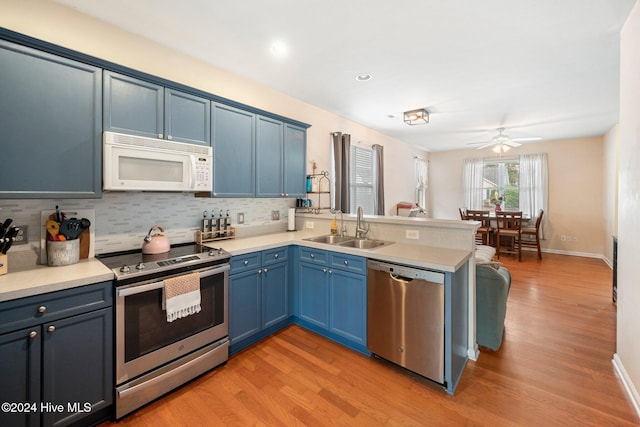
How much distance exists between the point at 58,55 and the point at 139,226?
127 cm

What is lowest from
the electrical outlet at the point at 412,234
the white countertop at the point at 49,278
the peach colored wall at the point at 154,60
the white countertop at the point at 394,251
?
the white countertop at the point at 49,278

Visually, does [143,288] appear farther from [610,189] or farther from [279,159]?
[610,189]

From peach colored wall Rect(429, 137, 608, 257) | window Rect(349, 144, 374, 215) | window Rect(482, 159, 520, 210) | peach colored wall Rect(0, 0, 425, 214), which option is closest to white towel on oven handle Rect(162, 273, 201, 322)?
peach colored wall Rect(0, 0, 425, 214)

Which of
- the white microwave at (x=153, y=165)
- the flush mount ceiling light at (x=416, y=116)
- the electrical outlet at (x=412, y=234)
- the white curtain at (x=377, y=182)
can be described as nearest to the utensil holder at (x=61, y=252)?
the white microwave at (x=153, y=165)

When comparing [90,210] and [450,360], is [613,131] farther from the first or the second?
[90,210]

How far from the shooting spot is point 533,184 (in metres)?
6.54

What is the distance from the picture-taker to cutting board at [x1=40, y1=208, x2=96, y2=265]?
6.09 ft

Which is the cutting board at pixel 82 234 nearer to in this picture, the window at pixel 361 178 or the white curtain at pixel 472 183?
the window at pixel 361 178

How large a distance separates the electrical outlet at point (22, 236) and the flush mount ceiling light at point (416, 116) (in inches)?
178

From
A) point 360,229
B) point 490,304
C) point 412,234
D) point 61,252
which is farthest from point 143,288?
point 490,304

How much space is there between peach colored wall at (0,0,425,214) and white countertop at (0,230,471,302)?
157 cm

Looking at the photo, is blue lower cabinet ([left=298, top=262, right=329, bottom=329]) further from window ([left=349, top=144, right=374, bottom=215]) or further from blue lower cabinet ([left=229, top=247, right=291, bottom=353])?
window ([left=349, top=144, right=374, bottom=215])

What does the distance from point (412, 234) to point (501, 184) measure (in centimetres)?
588

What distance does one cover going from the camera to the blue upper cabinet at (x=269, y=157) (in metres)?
2.93
